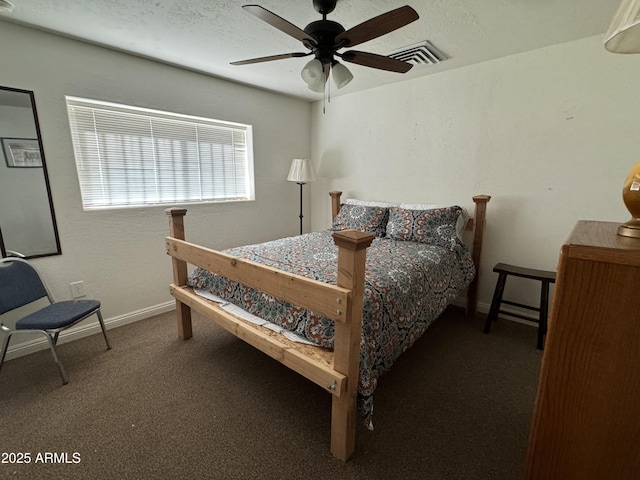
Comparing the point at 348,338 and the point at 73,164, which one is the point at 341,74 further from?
the point at 73,164

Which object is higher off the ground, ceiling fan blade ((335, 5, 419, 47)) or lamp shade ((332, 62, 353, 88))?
ceiling fan blade ((335, 5, 419, 47))

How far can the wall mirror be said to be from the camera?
1916 millimetres

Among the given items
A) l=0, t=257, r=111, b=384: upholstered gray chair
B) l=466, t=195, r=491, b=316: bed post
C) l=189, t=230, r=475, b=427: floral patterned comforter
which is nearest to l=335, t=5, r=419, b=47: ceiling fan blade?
l=189, t=230, r=475, b=427: floral patterned comforter

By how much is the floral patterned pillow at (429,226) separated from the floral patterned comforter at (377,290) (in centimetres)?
7

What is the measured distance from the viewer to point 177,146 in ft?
9.31

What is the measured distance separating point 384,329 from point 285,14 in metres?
1.96

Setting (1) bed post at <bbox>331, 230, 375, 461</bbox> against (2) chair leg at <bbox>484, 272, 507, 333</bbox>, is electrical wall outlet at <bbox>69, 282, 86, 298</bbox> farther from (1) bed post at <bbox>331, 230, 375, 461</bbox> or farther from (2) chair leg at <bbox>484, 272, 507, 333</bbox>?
(2) chair leg at <bbox>484, 272, 507, 333</bbox>

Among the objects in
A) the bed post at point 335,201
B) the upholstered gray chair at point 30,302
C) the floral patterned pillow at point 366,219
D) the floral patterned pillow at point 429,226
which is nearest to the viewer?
the upholstered gray chair at point 30,302

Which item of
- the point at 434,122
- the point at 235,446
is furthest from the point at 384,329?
the point at 434,122

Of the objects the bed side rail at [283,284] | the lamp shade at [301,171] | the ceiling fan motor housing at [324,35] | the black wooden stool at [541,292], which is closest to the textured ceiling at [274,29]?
the ceiling fan motor housing at [324,35]

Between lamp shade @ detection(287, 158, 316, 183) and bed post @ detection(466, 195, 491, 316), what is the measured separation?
179 centimetres

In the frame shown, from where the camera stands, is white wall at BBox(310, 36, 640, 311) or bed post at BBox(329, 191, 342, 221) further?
bed post at BBox(329, 191, 342, 221)

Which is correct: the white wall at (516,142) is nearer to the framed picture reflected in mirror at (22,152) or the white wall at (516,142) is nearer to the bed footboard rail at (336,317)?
the bed footboard rail at (336,317)

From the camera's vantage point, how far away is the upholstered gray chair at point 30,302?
1759 mm
